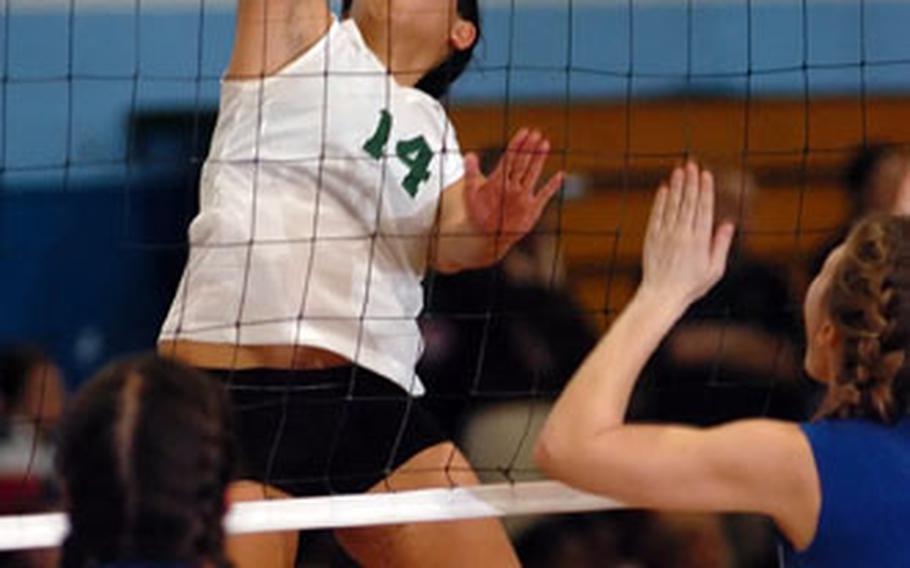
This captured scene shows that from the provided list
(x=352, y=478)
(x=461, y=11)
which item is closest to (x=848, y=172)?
(x=461, y=11)

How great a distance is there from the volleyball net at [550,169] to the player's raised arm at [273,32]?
76 centimetres

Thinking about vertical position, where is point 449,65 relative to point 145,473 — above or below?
above

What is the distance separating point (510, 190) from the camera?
7.56ft

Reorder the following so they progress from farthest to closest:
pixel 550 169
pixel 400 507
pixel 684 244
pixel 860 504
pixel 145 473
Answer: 1. pixel 550 169
2. pixel 400 507
3. pixel 684 244
4. pixel 860 504
5. pixel 145 473

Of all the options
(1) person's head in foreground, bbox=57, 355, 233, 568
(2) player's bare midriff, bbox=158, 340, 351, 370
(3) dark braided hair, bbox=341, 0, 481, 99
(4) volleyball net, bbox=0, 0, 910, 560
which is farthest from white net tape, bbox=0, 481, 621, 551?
(4) volleyball net, bbox=0, 0, 910, 560

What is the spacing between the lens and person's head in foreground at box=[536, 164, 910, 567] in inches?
68.8

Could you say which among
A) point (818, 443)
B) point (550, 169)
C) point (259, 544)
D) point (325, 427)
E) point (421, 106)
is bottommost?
point (259, 544)

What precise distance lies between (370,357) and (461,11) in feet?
1.40

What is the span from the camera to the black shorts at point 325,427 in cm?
230

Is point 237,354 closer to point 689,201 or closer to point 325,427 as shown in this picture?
point 325,427

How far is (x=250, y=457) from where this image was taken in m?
2.28

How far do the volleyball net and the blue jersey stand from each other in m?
1.24

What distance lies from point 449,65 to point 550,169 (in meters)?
0.78

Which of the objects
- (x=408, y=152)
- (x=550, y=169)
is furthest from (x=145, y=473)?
(x=550, y=169)
